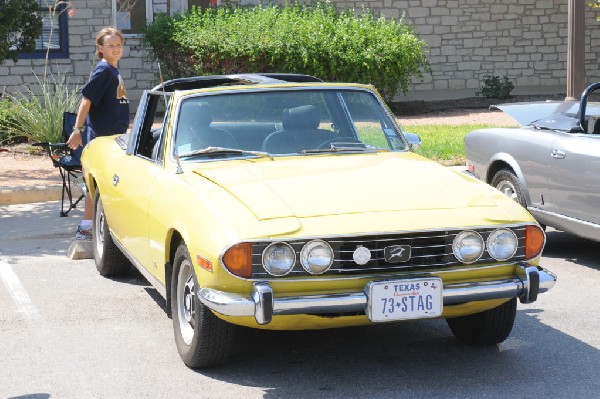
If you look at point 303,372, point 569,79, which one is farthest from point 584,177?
point 569,79

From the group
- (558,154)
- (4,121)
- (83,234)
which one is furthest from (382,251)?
(4,121)

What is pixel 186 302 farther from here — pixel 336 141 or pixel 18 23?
pixel 18 23

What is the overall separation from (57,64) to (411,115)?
668 centimetres

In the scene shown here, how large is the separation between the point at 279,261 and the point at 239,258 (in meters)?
0.19

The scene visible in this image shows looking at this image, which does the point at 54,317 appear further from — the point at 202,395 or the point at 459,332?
the point at 459,332

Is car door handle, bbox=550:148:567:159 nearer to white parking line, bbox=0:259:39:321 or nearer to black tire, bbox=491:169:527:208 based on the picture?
black tire, bbox=491:169:527:208

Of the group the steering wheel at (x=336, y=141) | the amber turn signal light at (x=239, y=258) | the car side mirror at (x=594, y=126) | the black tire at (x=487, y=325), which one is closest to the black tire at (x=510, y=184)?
the car side mirror at (x=594, y=126)

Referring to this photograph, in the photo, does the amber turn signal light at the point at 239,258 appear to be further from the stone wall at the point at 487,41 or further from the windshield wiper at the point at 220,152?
the stone wall at the point at 487,41

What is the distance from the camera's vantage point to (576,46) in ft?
46.7

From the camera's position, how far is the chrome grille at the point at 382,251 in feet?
16.9

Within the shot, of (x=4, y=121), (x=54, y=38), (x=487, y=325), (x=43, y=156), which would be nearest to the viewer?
(x=487, y=325)

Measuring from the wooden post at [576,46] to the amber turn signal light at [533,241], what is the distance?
900 cm

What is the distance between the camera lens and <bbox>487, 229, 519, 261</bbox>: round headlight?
543 cm

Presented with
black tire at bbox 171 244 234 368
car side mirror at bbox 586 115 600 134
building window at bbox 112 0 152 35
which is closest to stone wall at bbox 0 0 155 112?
building window at bbox 112 0 152 35
